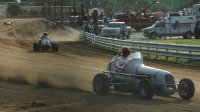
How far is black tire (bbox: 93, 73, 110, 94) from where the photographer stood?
12.5 m

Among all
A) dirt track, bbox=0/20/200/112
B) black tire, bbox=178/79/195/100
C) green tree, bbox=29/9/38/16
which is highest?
green tree, bbox=29/9/38/16

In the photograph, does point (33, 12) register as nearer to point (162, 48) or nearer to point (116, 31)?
point (116, 31)

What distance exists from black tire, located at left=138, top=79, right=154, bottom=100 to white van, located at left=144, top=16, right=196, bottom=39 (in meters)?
33.7

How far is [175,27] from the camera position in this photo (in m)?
46.1

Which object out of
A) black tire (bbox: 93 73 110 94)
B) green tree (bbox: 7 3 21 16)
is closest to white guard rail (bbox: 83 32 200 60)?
black tire (bbox: 93 73 110 94)

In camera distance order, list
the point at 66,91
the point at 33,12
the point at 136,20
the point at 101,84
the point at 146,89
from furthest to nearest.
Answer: the point at 33,12 → the point at 136,20 → the point at 66,91 → the point at 101,84 → the point at 146,89

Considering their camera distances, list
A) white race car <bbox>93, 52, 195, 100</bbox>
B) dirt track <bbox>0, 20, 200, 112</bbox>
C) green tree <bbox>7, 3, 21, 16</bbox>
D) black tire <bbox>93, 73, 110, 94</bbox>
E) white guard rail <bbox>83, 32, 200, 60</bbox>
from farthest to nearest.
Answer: green tree <bbox>7, 3, 21, 16</bbox> → white guard rail <bbox>83, 32, 200, 60</bbox> → black tire <bbox>93, 73, 110, 94</bbox> → white race car <bbox>93, 52, 195, 100</bbox> → dirt track <bbox>0, 20, 200, 112</bbox>

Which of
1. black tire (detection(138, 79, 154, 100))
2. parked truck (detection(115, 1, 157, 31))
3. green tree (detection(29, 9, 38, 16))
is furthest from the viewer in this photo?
green tree (detection(29, 9, 38, 16))

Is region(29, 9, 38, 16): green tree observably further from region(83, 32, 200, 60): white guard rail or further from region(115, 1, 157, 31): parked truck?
region(83, 32, 200, 60): white guard rail

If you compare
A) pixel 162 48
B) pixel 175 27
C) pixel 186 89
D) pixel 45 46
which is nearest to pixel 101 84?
pixel 186 89

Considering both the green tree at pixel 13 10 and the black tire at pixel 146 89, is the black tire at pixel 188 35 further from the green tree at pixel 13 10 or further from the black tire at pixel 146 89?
the green tree at pixel 13 10

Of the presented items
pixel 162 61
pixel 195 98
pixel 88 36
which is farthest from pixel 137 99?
pixel 88 36

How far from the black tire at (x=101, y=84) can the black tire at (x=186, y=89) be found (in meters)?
1.98

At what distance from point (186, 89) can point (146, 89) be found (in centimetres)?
103
